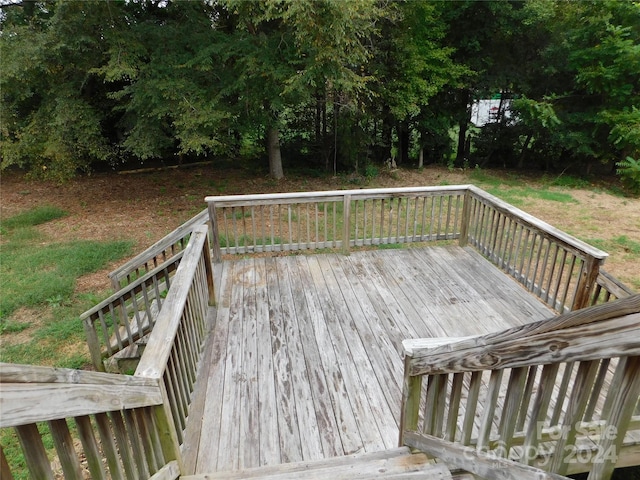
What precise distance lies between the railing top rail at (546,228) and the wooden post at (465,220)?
0.40 ft

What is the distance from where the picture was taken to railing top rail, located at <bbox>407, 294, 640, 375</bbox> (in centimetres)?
102

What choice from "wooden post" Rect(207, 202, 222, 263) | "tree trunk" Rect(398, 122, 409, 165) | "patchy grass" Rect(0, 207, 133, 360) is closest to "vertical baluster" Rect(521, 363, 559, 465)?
"wooden post" Rect(207, 202, 222, 263)

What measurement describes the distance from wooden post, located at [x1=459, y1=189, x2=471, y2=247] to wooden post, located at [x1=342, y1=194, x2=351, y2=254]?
145cm

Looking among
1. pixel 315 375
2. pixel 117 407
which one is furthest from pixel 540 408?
pixel 315 375

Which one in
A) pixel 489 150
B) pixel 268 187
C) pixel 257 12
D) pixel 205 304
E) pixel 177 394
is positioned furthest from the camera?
pixel 489 150

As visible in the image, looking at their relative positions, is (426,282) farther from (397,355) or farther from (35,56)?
(35,56)

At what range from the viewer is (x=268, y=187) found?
9.99 meters

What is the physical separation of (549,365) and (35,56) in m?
8.27

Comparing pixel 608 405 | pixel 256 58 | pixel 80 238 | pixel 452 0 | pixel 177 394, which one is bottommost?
pixel 80 238

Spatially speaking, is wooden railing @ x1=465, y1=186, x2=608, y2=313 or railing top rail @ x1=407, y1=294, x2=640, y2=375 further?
wooden railing @ x1=465, y1=186, x2=608, y2=313

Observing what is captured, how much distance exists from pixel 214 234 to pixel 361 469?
126 inches

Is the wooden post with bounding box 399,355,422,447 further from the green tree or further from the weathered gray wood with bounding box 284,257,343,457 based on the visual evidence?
the green tree

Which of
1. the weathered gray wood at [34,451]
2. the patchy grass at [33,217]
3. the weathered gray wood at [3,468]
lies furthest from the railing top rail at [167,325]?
the patchy grass at [33,217]

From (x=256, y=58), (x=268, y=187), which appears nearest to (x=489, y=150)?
(x=268, y=187)
